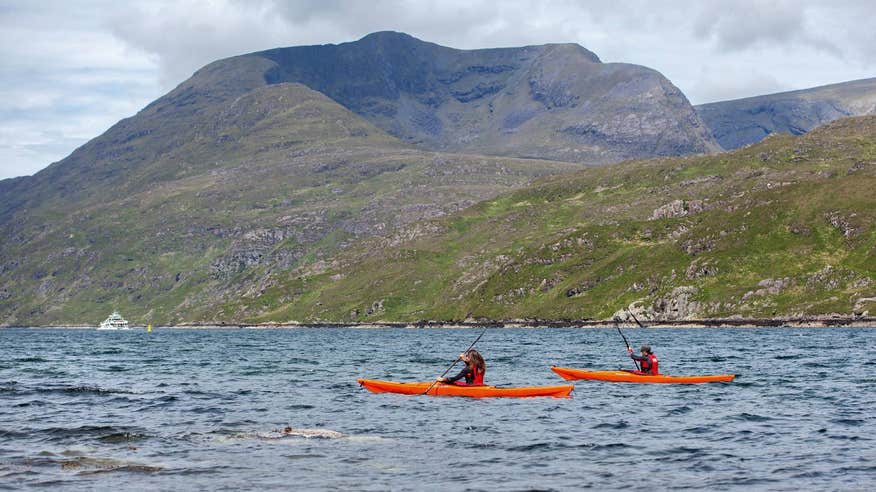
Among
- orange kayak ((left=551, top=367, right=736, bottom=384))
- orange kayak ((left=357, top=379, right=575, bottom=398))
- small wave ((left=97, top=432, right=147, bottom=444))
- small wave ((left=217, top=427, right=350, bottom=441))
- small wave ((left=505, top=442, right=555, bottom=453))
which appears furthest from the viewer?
orange kayak ((left=551, top=367, right=736, bottom=384))

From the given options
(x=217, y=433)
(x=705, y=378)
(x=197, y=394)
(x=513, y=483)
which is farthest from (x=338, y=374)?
(x=513, y=483)

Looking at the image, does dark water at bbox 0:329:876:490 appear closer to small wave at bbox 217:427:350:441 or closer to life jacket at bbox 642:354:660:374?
small wave at bbox 217:427:350:441

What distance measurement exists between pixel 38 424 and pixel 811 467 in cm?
3486

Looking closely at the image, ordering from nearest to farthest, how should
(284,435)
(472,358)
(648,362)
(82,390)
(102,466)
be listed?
1. (102,466)
2. (284,435)
3. (472,358)
4. (648,362)
5. (82,390)

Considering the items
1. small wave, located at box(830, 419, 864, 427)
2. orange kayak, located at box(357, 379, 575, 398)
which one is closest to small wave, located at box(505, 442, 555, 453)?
orange kayak, located at box(357, 379, 575, 398)

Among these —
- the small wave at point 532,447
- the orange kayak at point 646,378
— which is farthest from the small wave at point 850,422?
the orange kayak at point 646,378

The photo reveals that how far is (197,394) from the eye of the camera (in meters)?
58.6

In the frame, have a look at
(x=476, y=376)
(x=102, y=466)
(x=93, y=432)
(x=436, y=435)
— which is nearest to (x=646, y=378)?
(x=476, y=376)

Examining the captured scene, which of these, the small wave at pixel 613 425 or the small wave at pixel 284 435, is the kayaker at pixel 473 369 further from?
the small wave at pixel 284 435

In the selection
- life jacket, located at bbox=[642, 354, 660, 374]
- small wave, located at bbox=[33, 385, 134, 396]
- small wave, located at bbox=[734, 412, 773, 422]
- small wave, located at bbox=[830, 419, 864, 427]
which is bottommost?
small wave, located at bbox=[33, 385, 134, 396]

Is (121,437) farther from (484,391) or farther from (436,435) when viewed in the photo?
(484,391)

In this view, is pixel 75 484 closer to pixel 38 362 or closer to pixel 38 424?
pixel 38 424

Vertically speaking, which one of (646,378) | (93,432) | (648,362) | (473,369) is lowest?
(93,432)

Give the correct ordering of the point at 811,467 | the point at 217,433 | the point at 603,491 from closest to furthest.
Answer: the point at 603,491
the point at 811,467
the point at 217,433
